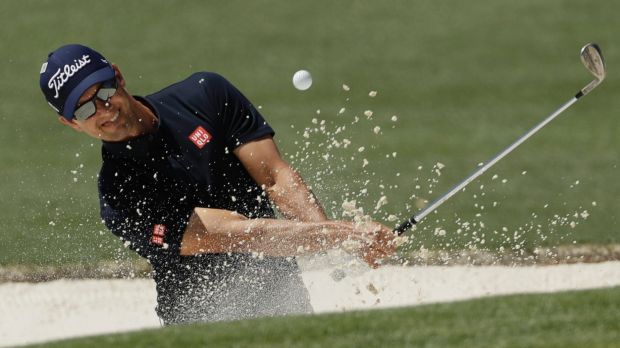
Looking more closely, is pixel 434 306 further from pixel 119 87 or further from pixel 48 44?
pixel 48 44

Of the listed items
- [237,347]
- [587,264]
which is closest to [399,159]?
[587,264]

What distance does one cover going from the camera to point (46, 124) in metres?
10.3

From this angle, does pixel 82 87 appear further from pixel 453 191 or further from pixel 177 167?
pixel 453 191

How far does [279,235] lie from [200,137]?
0.68m

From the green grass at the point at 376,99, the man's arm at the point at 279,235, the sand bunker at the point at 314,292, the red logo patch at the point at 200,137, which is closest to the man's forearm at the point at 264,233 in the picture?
the man's arm at the point at 279,235

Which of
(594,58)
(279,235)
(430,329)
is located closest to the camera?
(430,329)

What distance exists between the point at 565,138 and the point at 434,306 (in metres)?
4.94

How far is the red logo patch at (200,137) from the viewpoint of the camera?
552cm

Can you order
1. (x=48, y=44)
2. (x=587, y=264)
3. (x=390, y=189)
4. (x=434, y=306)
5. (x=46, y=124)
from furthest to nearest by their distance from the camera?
(x=48, y=44)
(x=46, y=124)
(x=390, y=189)
(x=587, y=264)
(x=434, y=306)

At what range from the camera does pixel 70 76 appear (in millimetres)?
5176

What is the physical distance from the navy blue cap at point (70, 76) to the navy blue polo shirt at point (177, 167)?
0.31 meters

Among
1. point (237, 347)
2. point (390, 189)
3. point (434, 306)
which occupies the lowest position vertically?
point (390, 189)

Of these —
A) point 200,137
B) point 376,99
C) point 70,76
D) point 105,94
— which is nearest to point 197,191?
point 200,137

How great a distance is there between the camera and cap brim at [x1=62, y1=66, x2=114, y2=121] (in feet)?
16.9
